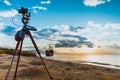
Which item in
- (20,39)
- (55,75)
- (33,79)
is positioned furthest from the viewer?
(55,75)

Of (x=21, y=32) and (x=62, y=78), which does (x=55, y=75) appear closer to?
(x=62, y=78)

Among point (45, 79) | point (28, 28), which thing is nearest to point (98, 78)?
Result: point (45, 79)

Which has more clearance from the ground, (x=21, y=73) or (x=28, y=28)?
(x=28, y=28)

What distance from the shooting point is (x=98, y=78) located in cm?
1088

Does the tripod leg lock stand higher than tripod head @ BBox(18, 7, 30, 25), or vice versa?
tripod head @ BBox(18, 7, 30, 25)

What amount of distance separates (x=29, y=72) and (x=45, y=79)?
5.47ft

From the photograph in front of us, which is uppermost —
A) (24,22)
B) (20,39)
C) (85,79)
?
(24,22)

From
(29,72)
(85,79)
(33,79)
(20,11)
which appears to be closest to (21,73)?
(29,72)

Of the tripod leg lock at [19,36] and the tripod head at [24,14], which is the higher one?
the tripod head at [24,14]

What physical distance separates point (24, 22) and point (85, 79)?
3874 millimetres

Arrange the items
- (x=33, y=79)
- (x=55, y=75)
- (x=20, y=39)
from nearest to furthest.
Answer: (x=20, y=39)
(x=33, y=79)
(x=55, y=75)

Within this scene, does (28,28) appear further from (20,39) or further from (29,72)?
(29,72)

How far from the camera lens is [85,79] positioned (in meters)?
10.6

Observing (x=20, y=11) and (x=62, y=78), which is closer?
(x=20, y=11)
